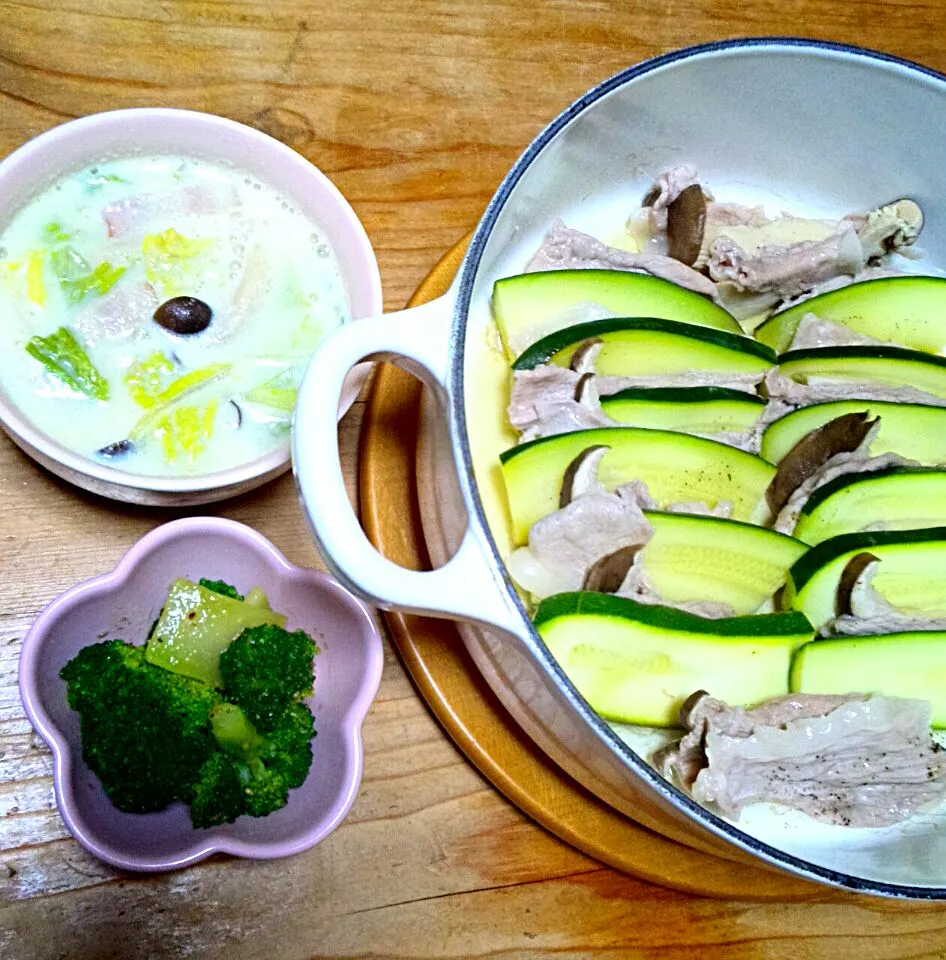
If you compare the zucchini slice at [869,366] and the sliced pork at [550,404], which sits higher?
the zucchini slice at [869,366]

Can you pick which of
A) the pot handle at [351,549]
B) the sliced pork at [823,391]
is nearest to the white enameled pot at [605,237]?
the pot handle at [351,549]

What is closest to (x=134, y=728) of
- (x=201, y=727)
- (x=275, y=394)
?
(x=201, y=727)

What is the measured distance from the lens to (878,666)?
1.35m

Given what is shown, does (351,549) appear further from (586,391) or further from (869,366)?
(869,366)

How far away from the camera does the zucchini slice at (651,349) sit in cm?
143

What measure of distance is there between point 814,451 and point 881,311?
37cm

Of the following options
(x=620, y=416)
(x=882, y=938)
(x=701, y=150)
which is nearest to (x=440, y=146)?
(x=701, y=150)

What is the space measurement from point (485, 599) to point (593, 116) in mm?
843

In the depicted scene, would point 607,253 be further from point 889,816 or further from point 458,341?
point 889,816

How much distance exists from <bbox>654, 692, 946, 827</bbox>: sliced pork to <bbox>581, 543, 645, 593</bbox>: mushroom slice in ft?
0.62

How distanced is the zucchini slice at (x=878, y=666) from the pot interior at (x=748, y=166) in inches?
8.6

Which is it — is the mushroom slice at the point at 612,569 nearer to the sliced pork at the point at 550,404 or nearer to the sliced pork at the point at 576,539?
the sliced pork at the point at 576,539

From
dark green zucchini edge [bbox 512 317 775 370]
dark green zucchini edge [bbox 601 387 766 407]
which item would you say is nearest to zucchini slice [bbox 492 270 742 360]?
dark green zucchini edge [bbox 512 317 775 370]

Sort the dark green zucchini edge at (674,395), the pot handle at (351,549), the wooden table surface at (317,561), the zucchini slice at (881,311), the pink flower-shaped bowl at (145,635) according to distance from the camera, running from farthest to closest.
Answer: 1. the zucchini slice at (881,311)
2. the dark green zucchini edge at (674,395)
3. the wooden table surface at (317,561)
4. the pink flower-shaped bowl at (145,635)
5. the pot handle at (351,549)
